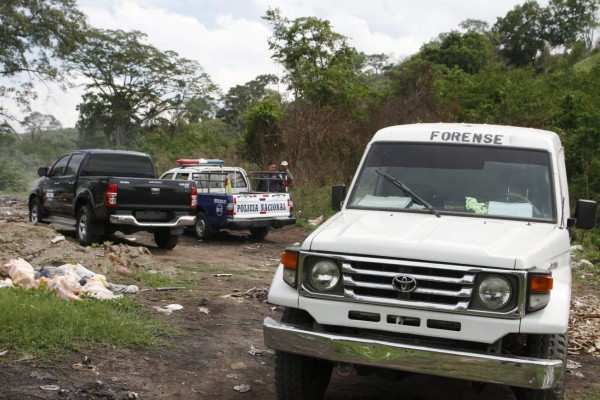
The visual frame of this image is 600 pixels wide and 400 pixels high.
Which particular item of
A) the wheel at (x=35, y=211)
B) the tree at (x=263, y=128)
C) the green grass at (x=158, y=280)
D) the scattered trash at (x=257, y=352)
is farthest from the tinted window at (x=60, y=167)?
the tree at (x=263, y=128)

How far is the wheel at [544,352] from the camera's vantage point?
4262 millimetres

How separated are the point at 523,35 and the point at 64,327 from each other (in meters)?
50.2

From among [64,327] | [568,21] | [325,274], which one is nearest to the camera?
[325,274]

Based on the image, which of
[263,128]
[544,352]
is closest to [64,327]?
[544,352]

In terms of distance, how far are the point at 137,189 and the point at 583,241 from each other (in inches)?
365

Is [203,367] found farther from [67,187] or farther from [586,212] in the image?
[67,187]

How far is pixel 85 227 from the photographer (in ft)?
43.2

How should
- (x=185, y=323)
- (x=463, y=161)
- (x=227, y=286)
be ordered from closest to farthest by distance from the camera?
(x=463, y=161)
(x=185, y=323)
(x=227, y=286)

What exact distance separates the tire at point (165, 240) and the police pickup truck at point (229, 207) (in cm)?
185

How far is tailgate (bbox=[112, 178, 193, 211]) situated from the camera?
1259 centimetres

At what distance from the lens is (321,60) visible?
32.7 meters

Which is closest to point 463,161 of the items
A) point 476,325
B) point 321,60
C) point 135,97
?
point 476,325

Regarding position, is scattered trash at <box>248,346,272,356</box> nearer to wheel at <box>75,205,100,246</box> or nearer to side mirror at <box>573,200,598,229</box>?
side mirror at <box>573,200,598,229</box>

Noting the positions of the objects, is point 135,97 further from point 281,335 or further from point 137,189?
point 281,335
